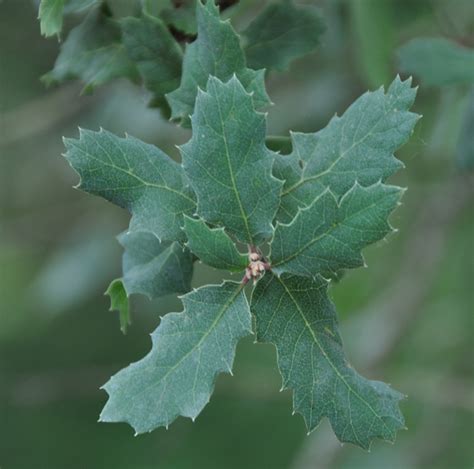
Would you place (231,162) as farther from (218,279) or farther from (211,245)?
(218,279)

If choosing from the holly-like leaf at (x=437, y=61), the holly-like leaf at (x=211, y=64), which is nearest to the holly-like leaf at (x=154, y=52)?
the holly-like leaf at (x=211, y=64)

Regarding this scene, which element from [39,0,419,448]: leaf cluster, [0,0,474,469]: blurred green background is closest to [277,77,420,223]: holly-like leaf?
[39,0,419,448]: leaf cluster

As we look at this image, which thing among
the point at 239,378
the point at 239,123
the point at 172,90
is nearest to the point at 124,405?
the point at 239,123

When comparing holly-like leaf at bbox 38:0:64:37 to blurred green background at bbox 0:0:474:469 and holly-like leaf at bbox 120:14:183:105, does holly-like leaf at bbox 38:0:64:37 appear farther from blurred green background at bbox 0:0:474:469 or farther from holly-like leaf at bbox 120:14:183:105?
blurred green background at bbox 0:0:474:469

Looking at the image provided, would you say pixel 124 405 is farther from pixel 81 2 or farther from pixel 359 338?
pixel 359 338

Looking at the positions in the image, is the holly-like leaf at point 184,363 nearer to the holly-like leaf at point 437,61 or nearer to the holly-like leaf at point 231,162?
the holly-like leaf at point 231,162
